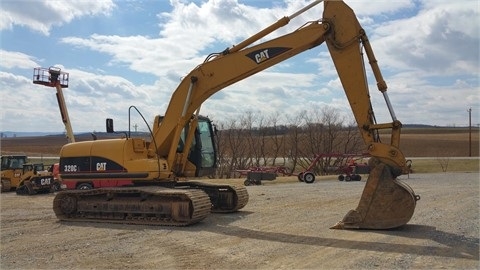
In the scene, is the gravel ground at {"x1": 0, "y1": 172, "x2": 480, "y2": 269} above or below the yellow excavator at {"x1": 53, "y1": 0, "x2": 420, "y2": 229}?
below

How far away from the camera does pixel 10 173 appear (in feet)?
87.9

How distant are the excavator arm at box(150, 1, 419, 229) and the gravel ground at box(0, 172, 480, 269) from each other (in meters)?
0.56

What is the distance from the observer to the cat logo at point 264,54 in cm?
1125

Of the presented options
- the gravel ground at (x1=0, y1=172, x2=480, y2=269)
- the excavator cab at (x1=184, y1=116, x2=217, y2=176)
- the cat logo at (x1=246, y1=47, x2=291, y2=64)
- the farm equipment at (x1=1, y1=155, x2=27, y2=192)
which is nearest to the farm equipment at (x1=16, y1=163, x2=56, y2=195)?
the farm equipment at (x1=1, y1=155, x2=27, y2=192)

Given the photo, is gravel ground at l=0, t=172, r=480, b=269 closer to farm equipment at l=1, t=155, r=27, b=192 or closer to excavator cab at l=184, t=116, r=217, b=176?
excavator cab at l=184, t=116, r=217, b=176

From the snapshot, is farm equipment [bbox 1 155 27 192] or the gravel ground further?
farm equipment [bbox 1 155 27 192]

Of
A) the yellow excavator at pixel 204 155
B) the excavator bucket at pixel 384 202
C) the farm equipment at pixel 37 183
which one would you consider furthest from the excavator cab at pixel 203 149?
the farm equipment at pixel 37 183

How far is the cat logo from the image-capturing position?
1125cm

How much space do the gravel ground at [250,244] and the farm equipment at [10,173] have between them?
1410 cm

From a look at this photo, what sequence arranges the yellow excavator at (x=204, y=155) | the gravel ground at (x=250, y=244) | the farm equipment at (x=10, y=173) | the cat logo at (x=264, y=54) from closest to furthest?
the gravel ground at (x=250, y=244) < the yellow excavator at (x=204, y=155) < the cat logo at (x=264, y=54) < the farm equipment at (x=10, y=173)

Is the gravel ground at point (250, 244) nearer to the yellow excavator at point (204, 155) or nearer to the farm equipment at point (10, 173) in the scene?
the yellow excavator at point (204, 155)

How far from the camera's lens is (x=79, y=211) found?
12.9 meters

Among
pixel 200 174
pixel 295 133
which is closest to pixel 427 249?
pixel 200 174

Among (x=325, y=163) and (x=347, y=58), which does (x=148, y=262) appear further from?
(x=325, y=163)
